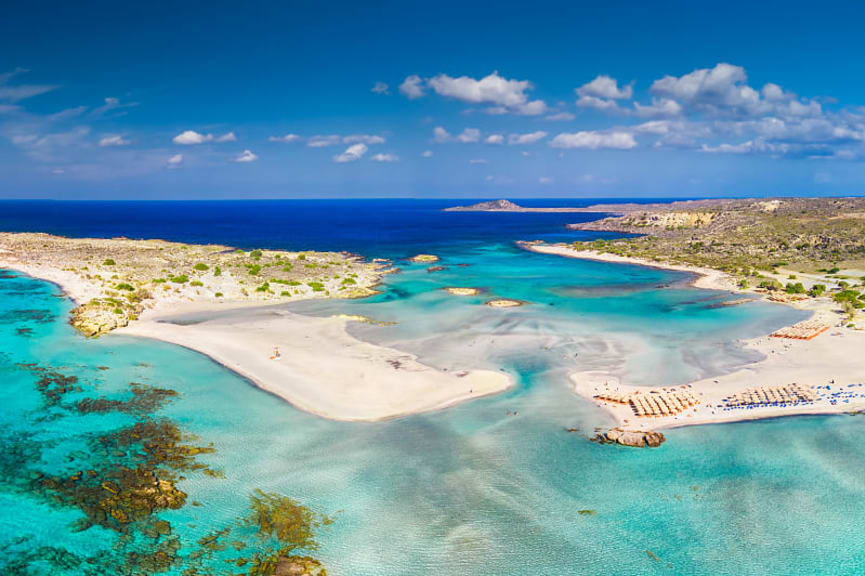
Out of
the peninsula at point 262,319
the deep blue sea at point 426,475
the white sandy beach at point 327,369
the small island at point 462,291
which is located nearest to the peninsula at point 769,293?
the deep blue sea at point 426,475

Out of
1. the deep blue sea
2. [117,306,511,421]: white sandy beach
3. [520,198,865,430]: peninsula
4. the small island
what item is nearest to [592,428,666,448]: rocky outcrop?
the deep blue sea

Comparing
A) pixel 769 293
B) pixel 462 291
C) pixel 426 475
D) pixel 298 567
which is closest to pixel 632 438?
pixel 426 475

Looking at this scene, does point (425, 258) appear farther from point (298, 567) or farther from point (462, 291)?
point (298, 567)

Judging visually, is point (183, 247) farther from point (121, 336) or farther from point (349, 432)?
point (349, 432)

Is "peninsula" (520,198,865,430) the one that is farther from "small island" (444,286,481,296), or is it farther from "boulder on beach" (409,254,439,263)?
"small island" (444,286,481,296)

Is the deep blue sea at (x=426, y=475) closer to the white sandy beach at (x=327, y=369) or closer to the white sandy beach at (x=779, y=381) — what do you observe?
the white sandy beach at (x=779, y=381)
